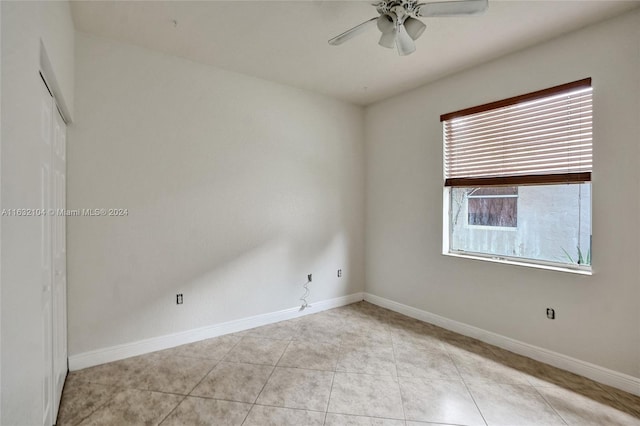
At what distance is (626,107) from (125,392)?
4.27m

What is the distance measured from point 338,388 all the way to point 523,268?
6.58ft

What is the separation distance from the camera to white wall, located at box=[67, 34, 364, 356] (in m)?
2.63

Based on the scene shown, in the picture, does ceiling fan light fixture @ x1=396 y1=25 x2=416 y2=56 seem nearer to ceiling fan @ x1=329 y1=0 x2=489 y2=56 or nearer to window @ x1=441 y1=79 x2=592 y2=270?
ceiling fan @ x1=329 y1=0 x2=489 y2=56

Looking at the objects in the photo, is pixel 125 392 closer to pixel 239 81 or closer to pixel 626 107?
pixel 239 81

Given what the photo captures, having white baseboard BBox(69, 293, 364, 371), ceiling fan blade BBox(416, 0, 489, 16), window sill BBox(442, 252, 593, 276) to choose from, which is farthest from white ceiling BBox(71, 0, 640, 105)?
white baseboard BBox(69, 293, 364, 371)

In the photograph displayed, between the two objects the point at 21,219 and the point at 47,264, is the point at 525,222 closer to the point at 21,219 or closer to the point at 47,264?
the point at 21,219

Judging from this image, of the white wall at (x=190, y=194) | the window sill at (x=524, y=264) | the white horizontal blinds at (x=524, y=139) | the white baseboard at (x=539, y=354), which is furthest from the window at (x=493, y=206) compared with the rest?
the white wall at (x=190, y=194)

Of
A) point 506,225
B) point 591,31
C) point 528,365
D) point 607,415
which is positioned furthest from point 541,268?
point 591,31

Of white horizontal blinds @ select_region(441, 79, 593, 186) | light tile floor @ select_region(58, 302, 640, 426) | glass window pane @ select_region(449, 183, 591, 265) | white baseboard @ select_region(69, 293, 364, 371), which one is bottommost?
light tile floor @ select_region(58, 302, 640, 426)

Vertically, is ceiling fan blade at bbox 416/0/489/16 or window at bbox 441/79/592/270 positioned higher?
ceiling fan blade at bbox 416/0/489/16

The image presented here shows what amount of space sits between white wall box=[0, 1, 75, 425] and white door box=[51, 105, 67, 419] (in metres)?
0.67

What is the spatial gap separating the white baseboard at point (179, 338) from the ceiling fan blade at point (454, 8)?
10.7 ft

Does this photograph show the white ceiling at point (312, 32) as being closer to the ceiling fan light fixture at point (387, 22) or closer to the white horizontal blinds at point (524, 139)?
the ceiling fan light fixture at point (387, 22)

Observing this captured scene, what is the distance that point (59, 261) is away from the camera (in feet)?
7.18
